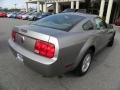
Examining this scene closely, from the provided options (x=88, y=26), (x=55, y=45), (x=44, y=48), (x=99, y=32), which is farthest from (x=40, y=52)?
(x=99, y=32)

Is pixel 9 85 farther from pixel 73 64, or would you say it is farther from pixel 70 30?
pixel 70 30

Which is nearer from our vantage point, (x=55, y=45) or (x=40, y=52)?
(x=55, y=45)

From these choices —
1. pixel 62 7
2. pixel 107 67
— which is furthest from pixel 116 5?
pixel 107 67

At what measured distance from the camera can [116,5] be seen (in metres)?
25.0

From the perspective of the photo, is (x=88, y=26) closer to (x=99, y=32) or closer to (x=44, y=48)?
(x=99, y=32)

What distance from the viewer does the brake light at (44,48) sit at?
7.89ft

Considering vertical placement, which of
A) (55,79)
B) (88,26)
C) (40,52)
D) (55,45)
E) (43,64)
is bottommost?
(55,79)

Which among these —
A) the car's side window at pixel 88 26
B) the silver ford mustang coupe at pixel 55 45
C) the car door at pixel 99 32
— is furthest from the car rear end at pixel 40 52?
the car door at pixel 99 32

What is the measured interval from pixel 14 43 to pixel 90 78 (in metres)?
2.07

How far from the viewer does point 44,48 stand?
97.0 inches

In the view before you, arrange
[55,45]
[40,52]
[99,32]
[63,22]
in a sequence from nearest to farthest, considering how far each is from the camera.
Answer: [55,45], [40,52], [63,22], [99,32]

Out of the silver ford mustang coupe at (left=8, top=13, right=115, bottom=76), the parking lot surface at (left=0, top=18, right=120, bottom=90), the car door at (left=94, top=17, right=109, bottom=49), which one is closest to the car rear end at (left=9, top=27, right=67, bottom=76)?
the silver ford mustang coupe at (left=8, top=13, right=115, bottom=76)

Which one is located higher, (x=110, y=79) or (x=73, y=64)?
(x=73, y=64)

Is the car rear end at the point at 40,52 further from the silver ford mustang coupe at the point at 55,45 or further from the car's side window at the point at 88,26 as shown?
the car's side window at the point at 88,26
